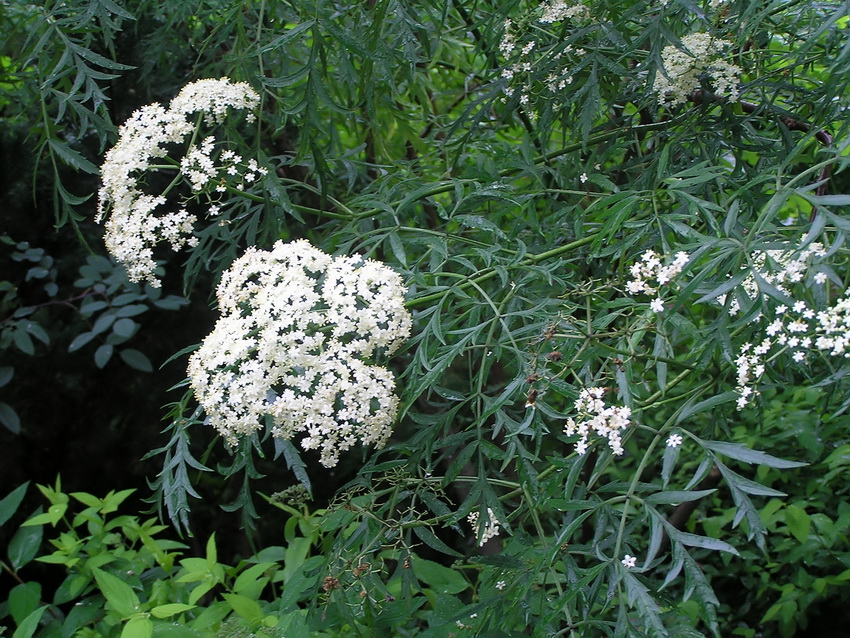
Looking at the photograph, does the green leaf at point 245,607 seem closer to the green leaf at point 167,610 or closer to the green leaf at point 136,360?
the green leaf at point 167,610

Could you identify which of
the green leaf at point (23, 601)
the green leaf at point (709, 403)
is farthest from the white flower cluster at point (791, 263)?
the green leaf at point (23, 601)

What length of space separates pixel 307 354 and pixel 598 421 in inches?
18.4

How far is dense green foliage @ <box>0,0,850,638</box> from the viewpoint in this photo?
122 cm

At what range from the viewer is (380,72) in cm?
185

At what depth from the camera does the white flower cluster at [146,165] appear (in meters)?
1.55

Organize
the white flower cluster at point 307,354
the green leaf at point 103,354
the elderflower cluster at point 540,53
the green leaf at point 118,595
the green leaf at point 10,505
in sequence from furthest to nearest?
the green leaf at point 103,354, the green leaf at point 10,505, the green leaf at point 118,595, the elderflower cluster at point 540,53, the white flower cluster at point 307,354

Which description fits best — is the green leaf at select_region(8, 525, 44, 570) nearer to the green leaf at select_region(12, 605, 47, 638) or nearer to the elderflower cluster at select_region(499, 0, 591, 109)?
the green leaf at select_region(12, 605, 47, 638)

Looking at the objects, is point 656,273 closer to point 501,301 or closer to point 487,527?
point 501,301

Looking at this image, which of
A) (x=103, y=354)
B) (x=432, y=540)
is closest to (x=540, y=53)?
(x=432, y=540)

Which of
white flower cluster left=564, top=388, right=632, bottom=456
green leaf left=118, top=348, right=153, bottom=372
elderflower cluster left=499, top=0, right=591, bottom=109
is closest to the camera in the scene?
white flower cluster left=564, top=388, right=632, bottom=456

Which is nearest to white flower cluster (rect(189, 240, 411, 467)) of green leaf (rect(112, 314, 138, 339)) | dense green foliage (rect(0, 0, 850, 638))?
dense green foliage (rect(0, 0, 850, 638))

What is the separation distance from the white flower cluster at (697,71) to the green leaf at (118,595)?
1601 mm

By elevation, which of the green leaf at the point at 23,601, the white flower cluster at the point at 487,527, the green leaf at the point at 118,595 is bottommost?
the green leaf at the point at 23,601

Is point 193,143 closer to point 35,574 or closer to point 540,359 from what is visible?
point 540,359
